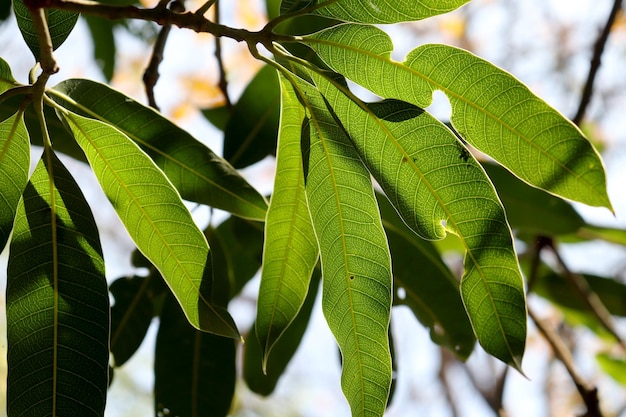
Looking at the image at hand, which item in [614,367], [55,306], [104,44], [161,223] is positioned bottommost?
[55,306]

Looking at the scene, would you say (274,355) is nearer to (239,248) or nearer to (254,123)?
(239,248)

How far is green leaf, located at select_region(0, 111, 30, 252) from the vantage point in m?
0.79

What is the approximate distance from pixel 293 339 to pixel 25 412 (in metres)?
0.74

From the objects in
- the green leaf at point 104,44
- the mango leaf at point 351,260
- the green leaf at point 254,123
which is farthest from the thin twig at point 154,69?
the green leaf at point 104,44

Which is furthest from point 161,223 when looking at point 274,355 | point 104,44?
point 104,44

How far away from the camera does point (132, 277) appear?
1224mm

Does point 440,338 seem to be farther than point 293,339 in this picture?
No

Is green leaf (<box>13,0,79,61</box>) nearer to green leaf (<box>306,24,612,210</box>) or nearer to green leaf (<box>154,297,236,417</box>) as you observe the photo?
green leaf (<box>306,24,612,210</box>)

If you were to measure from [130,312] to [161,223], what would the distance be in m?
0.44

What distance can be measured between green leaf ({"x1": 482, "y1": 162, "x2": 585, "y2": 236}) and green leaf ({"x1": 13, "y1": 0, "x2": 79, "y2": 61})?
0.95m

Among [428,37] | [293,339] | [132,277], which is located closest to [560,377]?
[428,37]

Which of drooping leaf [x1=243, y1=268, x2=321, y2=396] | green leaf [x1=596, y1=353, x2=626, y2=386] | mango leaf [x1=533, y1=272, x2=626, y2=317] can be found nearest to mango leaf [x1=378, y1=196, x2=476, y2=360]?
drooping leaf [x1=243, y1=268, x2=321, y2=396]

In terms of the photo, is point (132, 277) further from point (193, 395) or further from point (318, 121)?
point (318, 121)

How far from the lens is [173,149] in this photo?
0.94 m
